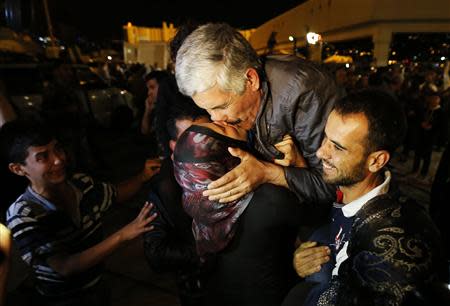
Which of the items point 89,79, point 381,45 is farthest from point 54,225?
point 381,45

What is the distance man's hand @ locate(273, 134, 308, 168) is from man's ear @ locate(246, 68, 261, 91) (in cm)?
30

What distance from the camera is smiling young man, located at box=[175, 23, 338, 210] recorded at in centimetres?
150

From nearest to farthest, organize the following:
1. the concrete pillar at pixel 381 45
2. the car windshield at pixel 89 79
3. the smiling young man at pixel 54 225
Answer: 1. the smiling young man at pixel 54 225
2. the car windshield at pixel 89 79
3. the concrete pillar at pixel 381 45

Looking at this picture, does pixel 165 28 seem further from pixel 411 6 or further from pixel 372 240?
pixel 372 240

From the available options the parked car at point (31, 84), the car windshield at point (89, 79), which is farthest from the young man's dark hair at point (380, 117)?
the car windshield at point (89, 79)

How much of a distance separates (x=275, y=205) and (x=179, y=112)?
862 millimetres

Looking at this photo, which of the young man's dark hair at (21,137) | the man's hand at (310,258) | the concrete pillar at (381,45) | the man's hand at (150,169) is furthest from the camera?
the concrete pillar at (381,45)

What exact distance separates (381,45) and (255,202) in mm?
17030

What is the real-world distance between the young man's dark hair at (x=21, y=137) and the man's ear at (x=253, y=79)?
1308 mm

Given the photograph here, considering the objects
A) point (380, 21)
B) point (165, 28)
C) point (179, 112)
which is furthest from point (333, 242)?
point (165, 28)

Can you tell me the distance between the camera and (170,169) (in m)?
2.04

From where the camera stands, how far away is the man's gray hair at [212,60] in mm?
1509

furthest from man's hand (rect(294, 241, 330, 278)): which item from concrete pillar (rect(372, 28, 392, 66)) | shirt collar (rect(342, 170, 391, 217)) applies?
concrete pillar (rect(372, 28, 392, 66))

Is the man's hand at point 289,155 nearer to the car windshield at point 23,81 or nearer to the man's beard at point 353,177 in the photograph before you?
the man's beard at point 353,177
